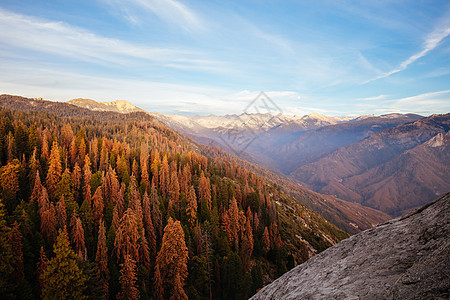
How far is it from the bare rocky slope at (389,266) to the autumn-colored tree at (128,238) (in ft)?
127

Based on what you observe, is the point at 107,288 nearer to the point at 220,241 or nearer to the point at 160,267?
the point at 160,267

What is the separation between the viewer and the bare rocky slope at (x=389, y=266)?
5.04 meters

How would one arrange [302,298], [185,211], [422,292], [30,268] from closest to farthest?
[422,292], [302,298], [30,268], [185,211]

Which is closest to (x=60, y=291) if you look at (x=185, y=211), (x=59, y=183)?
(x=59, y=183)

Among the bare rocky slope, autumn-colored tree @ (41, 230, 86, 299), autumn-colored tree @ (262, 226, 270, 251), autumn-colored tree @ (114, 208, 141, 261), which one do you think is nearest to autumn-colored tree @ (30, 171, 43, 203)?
autumn-colored tree @ (114, 208, 141, 261)

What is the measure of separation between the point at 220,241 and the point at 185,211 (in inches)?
568

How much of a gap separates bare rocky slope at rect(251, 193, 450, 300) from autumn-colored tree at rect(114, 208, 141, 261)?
3862 centimetres

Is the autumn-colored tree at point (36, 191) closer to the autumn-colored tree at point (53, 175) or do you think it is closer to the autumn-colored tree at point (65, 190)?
the autumn-colored tree at point (65, 190)

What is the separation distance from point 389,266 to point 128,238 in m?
43.6

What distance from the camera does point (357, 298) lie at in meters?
5.93

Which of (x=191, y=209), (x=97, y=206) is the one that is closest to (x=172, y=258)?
(x=191, y=209)

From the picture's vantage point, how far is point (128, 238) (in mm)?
40625

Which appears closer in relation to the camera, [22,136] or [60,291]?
[60,291]

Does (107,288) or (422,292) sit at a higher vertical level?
(422,292)
